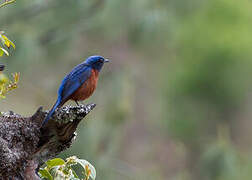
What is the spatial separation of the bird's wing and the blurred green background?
3457 mm

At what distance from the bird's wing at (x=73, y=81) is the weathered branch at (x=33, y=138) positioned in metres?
0.80

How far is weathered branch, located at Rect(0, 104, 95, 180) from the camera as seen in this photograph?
235 centimetres

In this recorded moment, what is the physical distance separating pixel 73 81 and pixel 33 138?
104cm

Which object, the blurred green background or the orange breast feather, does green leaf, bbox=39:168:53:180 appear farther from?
the blurred green background

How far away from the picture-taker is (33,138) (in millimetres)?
2451

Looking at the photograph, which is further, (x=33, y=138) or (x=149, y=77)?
(x=149, y=77)

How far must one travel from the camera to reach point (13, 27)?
8.28m

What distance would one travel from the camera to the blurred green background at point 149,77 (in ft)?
27.8

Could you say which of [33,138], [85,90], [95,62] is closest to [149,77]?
[95,62]

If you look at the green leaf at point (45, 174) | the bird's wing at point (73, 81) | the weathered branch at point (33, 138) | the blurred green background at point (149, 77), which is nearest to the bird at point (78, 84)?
the bird's wing at point (73, 81)

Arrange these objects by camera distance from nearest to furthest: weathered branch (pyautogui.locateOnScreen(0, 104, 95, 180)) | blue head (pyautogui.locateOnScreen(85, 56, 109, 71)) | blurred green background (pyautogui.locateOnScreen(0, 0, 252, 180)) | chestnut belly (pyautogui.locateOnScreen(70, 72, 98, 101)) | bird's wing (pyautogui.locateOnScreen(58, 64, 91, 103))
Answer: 1. weathered branch (pyautogui.locateOnScreen(0, 104, 95, 180))
2. bird's wing (pyautogui.locateOnScreen(58, 64, 91, 103))
3. chestnut belly (pyautogui.locateOnScreen(70, 72, 98, 101))
4. blue head (pyautogui.locateOnScreen(85, 56, 109, 71))
5. blurred green background (pyautogui.locateOnScreen(0, 0, 252, 180))

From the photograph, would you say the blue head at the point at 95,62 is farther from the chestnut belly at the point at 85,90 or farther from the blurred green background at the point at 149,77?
the blurred green background at the point at 149,77

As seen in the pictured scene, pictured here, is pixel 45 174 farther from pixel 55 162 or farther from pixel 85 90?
pixel 85 90

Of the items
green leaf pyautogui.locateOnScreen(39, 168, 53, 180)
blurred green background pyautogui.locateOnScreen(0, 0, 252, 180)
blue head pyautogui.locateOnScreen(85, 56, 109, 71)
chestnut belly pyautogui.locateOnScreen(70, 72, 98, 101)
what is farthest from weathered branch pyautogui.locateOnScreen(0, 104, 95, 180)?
blurred green background pyautogui.locateOnScreen(0, 0, 252, 180)
